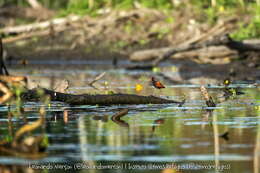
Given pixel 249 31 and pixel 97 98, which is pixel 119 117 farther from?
pixel 249 31

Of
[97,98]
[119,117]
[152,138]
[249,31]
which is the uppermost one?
[249,31]

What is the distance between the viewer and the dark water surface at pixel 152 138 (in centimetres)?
866

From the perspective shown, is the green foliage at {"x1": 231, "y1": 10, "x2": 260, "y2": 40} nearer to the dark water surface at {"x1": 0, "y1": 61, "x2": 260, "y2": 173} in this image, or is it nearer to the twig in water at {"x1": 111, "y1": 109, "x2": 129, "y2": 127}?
the dark water surface at {"x1": 0, "y1": 61, "x2": 260, "y2": 173}

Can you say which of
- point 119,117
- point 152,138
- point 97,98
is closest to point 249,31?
point 97,98

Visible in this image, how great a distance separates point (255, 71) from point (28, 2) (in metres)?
21.8

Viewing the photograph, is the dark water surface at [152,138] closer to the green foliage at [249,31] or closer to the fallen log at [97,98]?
the fallen log at [97,98]

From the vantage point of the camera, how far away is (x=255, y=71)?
2533cm

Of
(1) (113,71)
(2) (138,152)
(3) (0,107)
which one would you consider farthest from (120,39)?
(2) (138,152)

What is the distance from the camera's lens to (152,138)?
1074 centimetres

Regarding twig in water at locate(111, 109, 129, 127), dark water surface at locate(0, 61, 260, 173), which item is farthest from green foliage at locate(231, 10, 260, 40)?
twig in water at locate(111, 109, 129, 127)

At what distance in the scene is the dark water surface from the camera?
28.4 ft

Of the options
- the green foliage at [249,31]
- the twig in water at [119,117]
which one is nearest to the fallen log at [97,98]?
the twig in water at [119,117]

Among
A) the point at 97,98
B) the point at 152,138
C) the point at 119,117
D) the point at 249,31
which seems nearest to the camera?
the point at 152,138

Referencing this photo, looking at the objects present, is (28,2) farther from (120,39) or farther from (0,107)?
(0,107)
